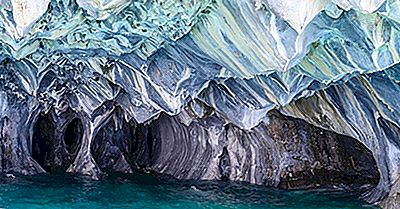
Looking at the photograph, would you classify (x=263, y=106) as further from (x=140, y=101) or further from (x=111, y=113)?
(x=111, y=113)

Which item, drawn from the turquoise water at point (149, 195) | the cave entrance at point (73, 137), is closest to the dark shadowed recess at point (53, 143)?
the cave entrance at point (73, 137)

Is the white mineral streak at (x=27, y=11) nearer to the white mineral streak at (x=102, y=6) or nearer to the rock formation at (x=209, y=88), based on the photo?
the rock formation at (x=209, y=88)

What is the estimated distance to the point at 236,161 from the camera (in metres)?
12.3

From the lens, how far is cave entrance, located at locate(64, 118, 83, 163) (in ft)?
48.8

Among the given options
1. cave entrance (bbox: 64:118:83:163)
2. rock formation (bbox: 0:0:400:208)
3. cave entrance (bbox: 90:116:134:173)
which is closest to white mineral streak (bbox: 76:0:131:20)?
rock formation (bbox: 0:0:400:208)

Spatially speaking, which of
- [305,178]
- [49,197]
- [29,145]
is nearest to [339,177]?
[305,178]

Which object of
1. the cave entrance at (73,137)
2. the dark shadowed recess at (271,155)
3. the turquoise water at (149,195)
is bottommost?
the turquoise water at (149,195)

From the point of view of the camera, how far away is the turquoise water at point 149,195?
9.76 meters

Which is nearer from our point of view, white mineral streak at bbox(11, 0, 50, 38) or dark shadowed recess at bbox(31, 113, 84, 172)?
white mineral streak at bbox(11, 0, 50, 38)

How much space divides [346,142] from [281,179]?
1320mm

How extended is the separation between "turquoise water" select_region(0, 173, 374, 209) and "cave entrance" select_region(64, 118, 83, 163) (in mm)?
2319

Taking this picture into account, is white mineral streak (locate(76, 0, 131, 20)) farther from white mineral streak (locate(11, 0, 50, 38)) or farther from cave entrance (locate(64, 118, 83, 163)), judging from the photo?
cave entrance (locate(64, 118, 83, 163))

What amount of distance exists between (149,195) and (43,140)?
4.84 m

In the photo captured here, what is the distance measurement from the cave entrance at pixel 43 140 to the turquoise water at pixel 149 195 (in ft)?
6.62
